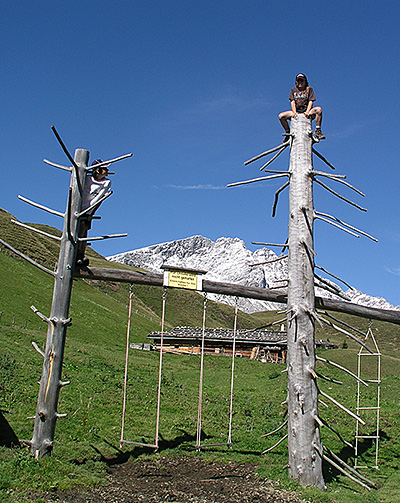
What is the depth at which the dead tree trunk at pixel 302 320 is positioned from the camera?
7.78 meters

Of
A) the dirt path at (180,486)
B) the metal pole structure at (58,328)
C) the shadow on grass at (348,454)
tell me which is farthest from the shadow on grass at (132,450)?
the shadow on grass at (348,454)

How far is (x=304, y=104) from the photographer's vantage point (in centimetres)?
894

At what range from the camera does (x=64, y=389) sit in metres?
12.2

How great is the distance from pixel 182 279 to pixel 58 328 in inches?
103

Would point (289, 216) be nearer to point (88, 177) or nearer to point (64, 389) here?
point (88, 177)

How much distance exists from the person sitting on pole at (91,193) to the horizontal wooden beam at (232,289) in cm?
40

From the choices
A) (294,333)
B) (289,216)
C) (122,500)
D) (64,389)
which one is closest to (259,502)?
(122,500)

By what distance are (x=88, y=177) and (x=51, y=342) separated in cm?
312

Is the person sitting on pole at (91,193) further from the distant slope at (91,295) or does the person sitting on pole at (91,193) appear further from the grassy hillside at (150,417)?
the distant slope at (91,295)

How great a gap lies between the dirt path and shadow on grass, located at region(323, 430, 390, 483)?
62.0 inches

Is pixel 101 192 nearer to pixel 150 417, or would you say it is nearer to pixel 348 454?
pixel 150 417

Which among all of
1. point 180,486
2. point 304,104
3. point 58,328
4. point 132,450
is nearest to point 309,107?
point 304,104

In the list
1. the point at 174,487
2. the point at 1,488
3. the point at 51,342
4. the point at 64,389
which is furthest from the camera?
the point at 64,389

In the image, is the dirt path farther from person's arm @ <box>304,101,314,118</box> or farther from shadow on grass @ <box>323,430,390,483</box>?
person's arm @ <box>304,101,314,118</box>
